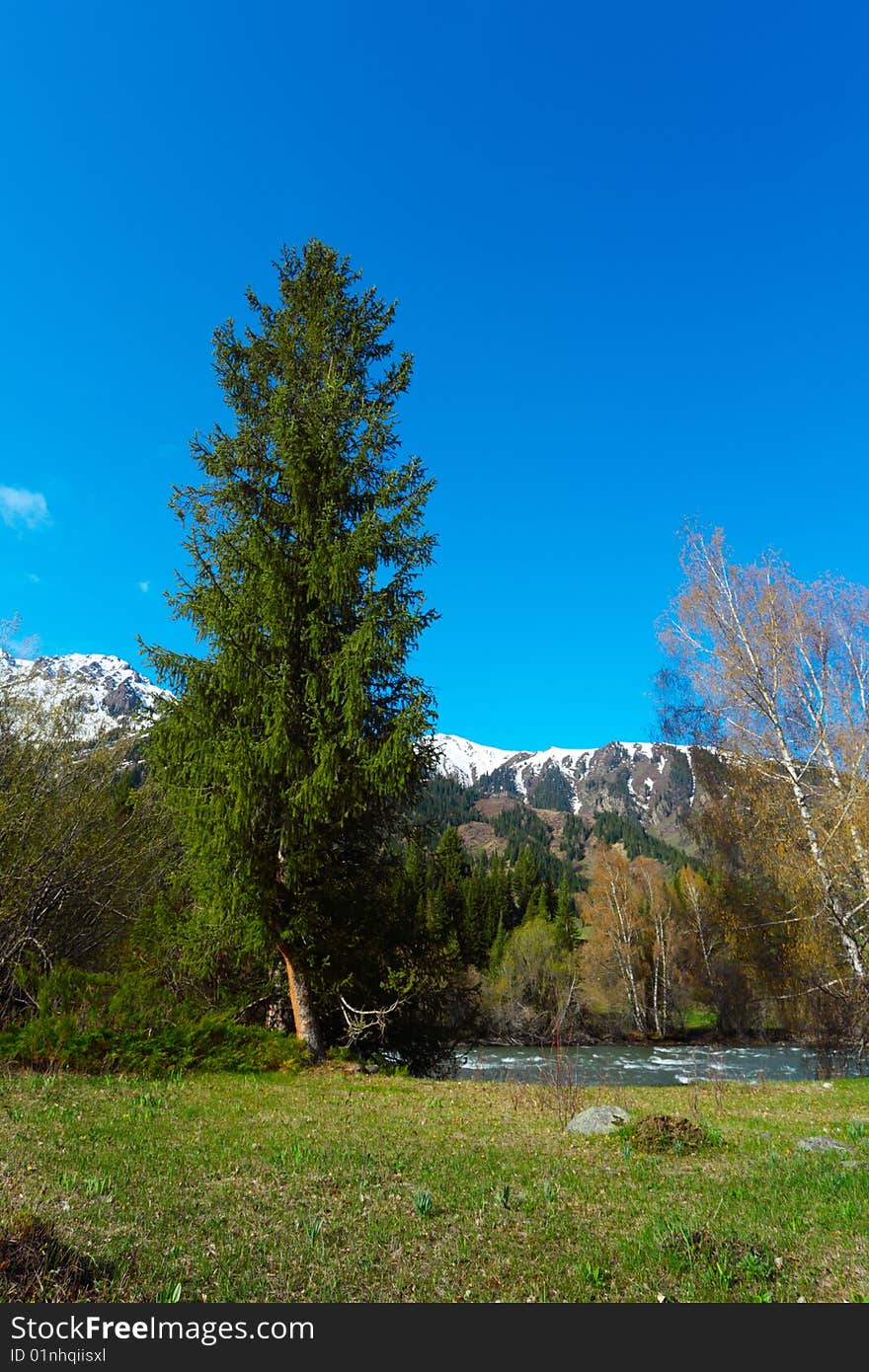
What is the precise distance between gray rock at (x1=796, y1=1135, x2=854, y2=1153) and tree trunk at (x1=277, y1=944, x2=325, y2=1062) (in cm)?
818

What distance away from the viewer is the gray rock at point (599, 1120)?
25.9 ft

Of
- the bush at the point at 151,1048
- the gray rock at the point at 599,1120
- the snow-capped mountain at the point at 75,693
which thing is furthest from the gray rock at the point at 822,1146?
the snow-capped mountain at the point at 75,693

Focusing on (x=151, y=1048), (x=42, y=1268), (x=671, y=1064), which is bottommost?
(x=671, y=1064)

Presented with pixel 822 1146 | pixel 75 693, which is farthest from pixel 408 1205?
pixel 75 693

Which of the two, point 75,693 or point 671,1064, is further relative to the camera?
point 671,1064

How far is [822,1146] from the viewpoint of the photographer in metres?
7.46

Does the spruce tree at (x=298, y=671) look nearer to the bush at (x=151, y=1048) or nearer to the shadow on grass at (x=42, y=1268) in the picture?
the bush at (x=151, y=1048)

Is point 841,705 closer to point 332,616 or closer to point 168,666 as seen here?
point 332,616

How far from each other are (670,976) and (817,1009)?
24.2 meters

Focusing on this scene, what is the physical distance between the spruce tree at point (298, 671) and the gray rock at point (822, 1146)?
287 inches

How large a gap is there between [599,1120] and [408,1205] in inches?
161

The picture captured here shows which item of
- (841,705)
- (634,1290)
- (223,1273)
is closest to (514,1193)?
(634,1290)

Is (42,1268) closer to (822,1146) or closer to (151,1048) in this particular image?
(822,1146)

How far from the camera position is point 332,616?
13.9 meters
